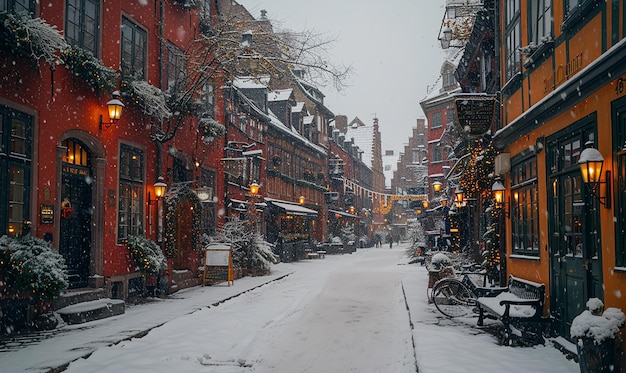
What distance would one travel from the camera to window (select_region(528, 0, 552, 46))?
9.63 m

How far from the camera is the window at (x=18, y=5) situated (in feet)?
31.8

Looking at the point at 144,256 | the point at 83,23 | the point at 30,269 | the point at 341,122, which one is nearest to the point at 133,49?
the point at 83,23

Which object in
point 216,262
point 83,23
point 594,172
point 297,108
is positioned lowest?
point 216,262

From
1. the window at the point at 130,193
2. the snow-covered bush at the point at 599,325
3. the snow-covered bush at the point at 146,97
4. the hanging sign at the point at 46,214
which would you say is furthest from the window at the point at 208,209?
the snow-covered bush at the point at 599,325

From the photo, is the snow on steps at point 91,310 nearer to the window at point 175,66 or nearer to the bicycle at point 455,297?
the window at point 175,66

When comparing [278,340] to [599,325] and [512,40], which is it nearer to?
[599,325]

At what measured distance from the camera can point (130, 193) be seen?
14797 mm

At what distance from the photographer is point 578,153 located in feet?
27.7

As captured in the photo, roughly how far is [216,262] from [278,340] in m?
9.20

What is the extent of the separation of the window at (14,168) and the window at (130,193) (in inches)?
145

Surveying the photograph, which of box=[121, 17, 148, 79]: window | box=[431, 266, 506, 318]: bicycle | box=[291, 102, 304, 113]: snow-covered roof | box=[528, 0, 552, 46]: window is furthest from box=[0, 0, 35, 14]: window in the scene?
box=[291, 102, 304, 113]: snow-covered roof

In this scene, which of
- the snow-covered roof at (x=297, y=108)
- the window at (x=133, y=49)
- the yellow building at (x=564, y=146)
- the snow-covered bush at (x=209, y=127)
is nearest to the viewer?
the yellow building at (x=564, y=146)

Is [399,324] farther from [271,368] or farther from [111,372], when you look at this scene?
[111,372]

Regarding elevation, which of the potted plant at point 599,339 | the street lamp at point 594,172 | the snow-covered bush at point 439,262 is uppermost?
the street lamp at point 594,172
